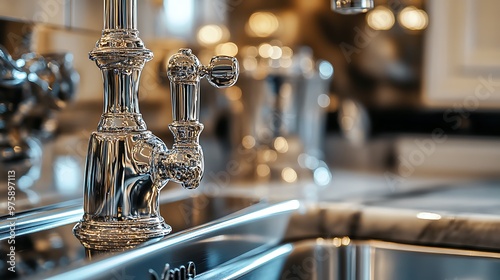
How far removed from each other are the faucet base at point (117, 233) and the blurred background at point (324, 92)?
0.34 m

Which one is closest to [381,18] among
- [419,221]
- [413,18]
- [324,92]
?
[413,18]

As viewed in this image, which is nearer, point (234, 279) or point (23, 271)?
point (23, 271)

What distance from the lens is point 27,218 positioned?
74cm

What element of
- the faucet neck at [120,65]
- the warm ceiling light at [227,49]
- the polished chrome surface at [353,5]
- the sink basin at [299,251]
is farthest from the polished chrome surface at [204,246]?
the warm ceiling light at [227,49]

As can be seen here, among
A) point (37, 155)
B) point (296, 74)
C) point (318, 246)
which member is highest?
point (296, 74)

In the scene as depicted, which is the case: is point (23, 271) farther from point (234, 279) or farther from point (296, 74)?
point (296, 74)

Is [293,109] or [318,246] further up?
[293,109]

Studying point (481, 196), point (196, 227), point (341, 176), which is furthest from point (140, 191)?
point (341, 176)

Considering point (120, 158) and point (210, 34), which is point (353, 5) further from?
point (210, 34)

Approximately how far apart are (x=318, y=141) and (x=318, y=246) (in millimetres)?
458

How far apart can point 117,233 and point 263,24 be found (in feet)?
2.90

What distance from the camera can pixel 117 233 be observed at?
646mm

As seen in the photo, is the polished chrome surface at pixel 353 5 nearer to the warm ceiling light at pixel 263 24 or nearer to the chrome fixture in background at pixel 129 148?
the chrome fixture in background at pixel 129 148

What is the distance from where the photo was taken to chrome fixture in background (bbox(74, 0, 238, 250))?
0.65 m
